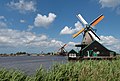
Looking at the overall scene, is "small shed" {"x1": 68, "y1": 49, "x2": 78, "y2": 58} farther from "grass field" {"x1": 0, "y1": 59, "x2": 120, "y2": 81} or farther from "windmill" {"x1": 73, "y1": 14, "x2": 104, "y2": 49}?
"grass field" {"x1": 0, "y1": 59, "x2": 120, "y2": 81}

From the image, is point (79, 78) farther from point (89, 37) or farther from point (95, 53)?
point (89, 37)

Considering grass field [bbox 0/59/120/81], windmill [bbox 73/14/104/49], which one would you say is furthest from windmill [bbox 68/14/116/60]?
grass field [bbox 0/59/120/81]

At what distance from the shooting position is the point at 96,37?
5369cm

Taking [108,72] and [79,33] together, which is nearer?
[108,72]

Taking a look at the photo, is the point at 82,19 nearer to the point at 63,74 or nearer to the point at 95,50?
the point at 95,50

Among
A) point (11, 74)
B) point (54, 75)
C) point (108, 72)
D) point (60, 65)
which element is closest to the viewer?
point (11, 74)

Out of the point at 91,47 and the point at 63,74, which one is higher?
the point at 91,47

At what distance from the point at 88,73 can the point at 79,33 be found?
151 feet

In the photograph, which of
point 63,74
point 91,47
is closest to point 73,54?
point 91,47

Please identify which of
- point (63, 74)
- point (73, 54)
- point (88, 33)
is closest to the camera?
point (63, 74)

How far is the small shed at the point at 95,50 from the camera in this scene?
48031mm

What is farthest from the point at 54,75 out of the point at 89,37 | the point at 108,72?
the point at 89,37

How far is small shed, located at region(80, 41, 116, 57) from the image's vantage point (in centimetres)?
4803

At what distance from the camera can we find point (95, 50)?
159 feet
